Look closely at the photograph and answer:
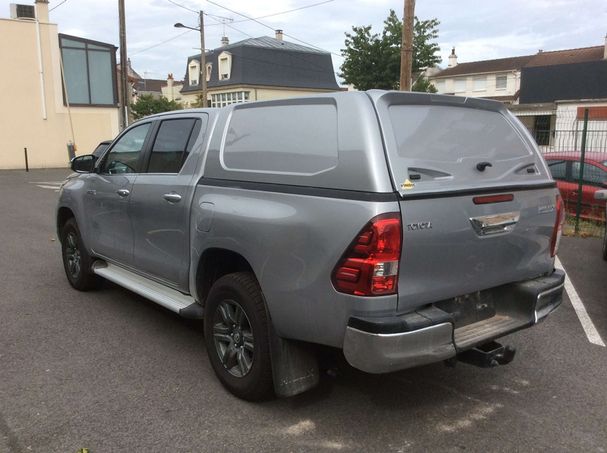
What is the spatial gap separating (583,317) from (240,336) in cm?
349

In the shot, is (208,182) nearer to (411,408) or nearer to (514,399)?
(411,408)

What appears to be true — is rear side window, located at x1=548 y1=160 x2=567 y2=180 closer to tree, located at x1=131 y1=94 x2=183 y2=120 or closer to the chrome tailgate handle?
the chrome tailgate handle

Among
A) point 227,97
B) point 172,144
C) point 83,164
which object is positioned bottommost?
point 83,164

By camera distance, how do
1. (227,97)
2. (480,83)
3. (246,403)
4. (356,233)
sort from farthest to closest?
(480,83) < (227,97) < (246,403) < (356,233)

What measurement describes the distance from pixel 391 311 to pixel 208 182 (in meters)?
1.64

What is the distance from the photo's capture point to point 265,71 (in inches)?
2068

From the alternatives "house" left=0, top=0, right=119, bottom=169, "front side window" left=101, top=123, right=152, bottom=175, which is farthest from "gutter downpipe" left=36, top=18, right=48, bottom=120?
"front side window" left=101, top=123, right=152, bottom=175

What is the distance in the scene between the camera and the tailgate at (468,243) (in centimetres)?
282

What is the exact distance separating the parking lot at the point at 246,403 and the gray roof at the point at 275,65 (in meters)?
48.7

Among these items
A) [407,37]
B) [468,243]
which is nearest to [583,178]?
[407,37]

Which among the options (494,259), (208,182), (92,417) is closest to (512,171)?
(494,259)

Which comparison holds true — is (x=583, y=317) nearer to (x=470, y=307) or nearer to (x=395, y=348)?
(x=470, y=307)

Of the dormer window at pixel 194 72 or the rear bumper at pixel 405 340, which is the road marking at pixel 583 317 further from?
the dormer window at pixel 194 72

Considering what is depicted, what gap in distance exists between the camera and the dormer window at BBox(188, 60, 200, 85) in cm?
6091
